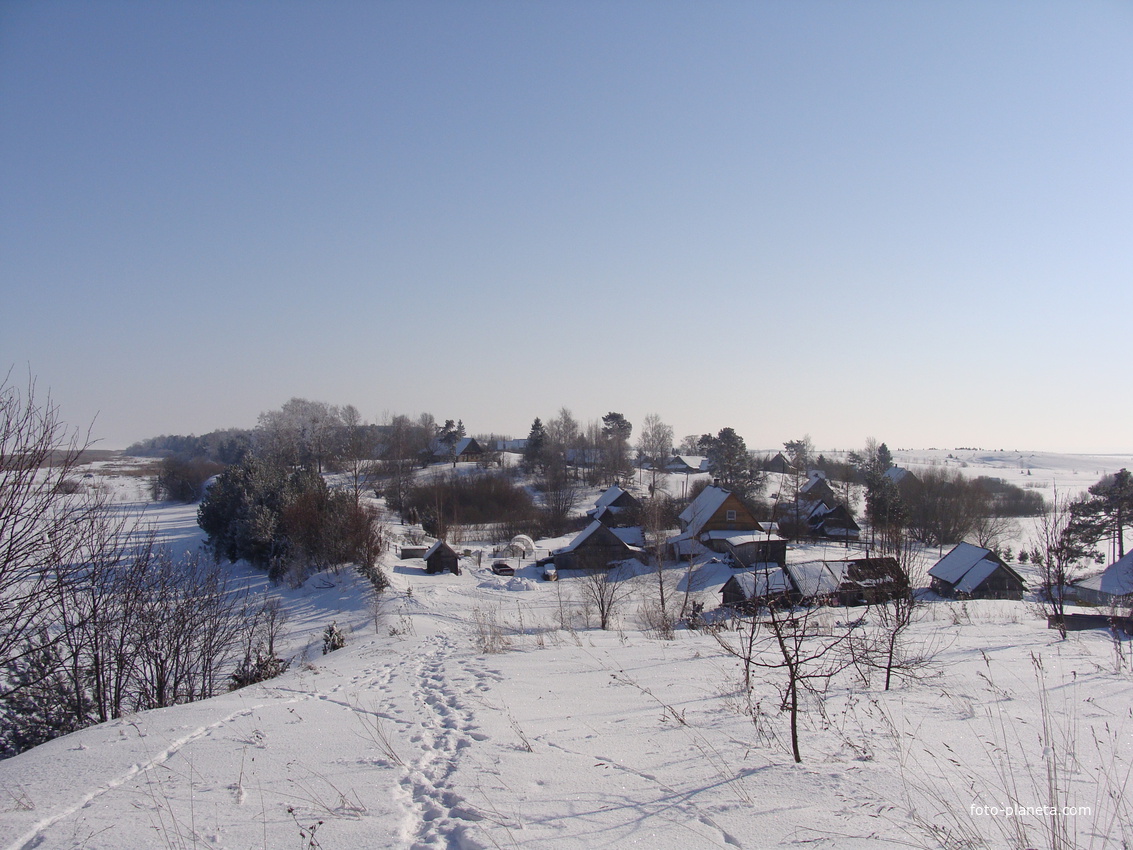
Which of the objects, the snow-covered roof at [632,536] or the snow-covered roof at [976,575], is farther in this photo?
the snow-covered roof at [632,536]

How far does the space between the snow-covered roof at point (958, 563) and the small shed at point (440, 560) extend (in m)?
25.7

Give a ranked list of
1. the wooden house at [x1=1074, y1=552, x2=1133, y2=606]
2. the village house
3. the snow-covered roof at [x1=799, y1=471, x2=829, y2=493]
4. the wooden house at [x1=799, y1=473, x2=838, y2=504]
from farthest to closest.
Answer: the snow-covered roof at [x1=799, y1=471, x2=829, y2=493] < the wooden house at [x1=799, y1=473, x2=838, y2=504] < the village house < the wooden house at [x1=1074, y1=552, x2=1133, y2=606]

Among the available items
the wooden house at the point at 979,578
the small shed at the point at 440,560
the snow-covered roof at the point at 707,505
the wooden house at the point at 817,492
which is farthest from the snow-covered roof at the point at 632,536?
the wooden house at the point at 979,578

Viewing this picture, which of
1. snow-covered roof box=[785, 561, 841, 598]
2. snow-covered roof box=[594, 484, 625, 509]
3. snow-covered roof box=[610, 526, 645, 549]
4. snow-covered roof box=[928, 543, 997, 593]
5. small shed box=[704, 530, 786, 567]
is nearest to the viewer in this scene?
snow-covered roof box=[785, 561, 841, 598]

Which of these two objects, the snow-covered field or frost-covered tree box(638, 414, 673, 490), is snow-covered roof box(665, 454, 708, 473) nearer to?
frost-covered tree box(638, 414, 673, 490)

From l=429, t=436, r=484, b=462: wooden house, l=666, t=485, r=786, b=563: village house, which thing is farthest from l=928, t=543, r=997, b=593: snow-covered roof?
l=429, t=436, r=484, b=462: wooden house

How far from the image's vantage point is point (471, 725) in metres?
5.93

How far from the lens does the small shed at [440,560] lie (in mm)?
34219

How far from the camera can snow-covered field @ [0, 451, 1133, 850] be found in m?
3.37

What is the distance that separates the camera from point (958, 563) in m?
29.9

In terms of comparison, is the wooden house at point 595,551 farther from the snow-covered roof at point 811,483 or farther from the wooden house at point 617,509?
the snow-covered roof at point 811,483

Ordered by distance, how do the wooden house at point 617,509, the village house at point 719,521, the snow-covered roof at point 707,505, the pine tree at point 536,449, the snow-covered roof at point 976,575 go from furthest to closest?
the pine tree at point 536,449, the wooden house at point 617,509, the snow-covered roof at point 707,505, the village house at point 719,521, the snow-covered roof at point 976,575

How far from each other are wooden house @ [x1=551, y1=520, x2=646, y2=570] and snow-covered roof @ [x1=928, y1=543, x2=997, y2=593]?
1722 cm

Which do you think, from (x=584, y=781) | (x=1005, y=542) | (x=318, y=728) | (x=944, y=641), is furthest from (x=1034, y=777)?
(x=1005, y=542)
